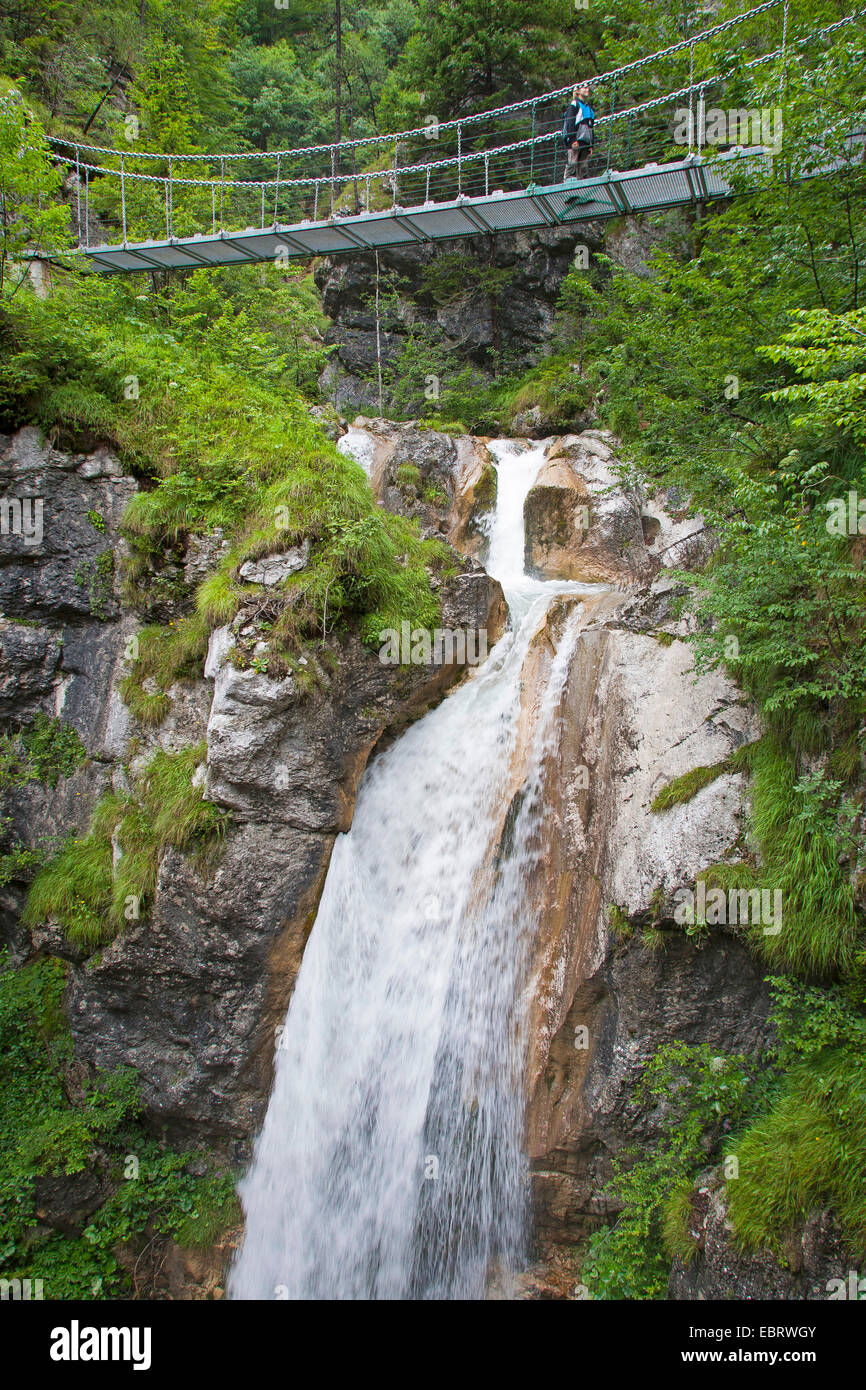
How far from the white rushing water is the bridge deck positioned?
A: 9280 mm

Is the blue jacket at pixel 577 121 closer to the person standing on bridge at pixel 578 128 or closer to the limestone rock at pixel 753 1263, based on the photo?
the person standing on bridge at pixel 578 128

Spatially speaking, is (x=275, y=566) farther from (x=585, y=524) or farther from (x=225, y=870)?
(x=585, y=524)

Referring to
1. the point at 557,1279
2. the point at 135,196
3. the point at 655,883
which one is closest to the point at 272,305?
the point at 135,196

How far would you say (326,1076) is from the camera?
22.6 ft

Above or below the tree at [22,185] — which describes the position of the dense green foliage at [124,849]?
below

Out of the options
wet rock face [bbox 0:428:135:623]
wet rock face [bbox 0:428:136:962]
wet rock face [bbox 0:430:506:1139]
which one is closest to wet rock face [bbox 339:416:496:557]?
wet rock face [bbox 0:430:506:1139]

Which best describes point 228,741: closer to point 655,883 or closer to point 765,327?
point 655,883

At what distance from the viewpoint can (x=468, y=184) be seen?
16391 millimetres

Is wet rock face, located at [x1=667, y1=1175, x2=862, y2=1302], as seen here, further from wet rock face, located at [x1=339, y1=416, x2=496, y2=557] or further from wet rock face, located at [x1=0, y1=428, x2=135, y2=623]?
wet rock face, located at [x1=339, y1=416, x2=496, y2=557]

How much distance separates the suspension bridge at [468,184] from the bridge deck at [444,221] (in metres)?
0.03

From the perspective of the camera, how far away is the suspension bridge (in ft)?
37.2

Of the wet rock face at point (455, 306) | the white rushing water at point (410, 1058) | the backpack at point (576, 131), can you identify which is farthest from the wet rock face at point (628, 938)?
the wet rock face at point (455, 306)

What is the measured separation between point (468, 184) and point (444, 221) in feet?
13.3

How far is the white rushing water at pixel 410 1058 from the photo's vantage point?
6492mm
